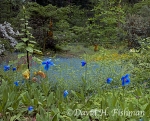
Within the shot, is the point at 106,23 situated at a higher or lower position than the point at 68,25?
lower

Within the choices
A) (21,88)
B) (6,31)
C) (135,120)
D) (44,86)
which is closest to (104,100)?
(135,120)

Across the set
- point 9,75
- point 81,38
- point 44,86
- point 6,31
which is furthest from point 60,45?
point 44,86

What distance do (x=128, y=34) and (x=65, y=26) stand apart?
3.05 m

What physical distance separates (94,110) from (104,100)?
0.72 ft

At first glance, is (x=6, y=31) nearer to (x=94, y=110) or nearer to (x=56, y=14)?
(x=94, y=110)

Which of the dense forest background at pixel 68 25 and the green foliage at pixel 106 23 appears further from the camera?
the green foliage at pixel 106 23

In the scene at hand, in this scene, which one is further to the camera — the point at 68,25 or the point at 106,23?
the point at 106,23

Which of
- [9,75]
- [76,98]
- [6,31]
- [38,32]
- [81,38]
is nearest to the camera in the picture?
[76,98]

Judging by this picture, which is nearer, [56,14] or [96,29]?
[56,14]

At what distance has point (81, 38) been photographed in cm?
1605

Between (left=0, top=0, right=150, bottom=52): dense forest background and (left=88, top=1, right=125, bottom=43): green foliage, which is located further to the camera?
(left=88, top=1, right=125, bottom=43): green foliage

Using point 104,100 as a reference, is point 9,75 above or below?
below

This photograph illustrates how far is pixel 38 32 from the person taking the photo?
41.4 ft

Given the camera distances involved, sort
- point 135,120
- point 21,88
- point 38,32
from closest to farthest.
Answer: point 135,120 → point 21,88 → point 38,32
